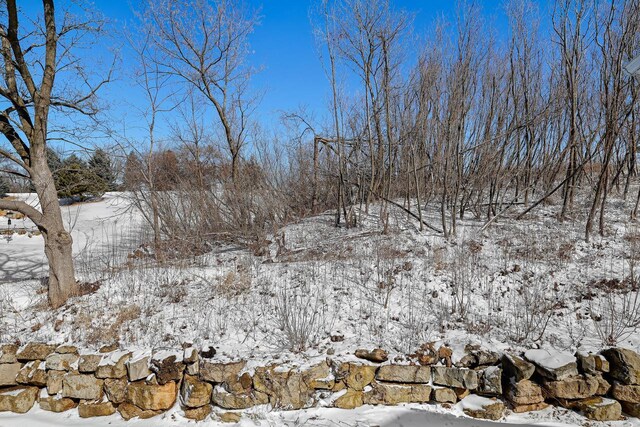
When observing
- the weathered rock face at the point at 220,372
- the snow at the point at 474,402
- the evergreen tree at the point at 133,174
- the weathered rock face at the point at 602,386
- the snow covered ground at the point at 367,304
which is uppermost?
the evergreen tree at the point at 133,174

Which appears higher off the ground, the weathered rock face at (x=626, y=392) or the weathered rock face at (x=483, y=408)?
the weathered rock face at (x=626, y=392)

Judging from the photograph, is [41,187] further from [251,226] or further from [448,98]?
[448,98]

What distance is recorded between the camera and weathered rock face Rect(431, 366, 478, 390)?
3605mm

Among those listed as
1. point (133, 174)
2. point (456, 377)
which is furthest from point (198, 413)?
point (133, 174)

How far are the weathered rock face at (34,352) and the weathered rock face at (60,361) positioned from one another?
158mm

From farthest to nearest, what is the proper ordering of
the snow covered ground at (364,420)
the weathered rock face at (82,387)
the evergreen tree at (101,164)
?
1. the evergreen tree at (101,164)
2. the weathered rock face at (82,387)
3. the snow covered ground at (364,420)

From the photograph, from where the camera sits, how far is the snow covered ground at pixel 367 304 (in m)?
3.94

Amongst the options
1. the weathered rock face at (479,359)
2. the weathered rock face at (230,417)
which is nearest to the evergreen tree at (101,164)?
the weathered rock face at (230,417)

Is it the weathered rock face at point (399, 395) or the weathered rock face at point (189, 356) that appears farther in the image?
the weathered rock face at point (189, 356)

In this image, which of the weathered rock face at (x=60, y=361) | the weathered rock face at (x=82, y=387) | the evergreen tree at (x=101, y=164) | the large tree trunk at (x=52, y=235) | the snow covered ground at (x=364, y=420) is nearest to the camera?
the snow covered ground at (x=364, y=420)

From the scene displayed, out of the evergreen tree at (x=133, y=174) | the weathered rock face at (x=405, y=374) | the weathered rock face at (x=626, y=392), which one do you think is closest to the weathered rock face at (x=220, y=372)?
the weathered rock face at (x=405, y=374)

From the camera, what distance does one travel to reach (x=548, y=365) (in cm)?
347

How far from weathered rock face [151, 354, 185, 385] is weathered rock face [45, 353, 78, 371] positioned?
1039mm

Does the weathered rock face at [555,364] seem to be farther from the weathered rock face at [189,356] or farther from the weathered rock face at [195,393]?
the weathered rock face at [189,356]
